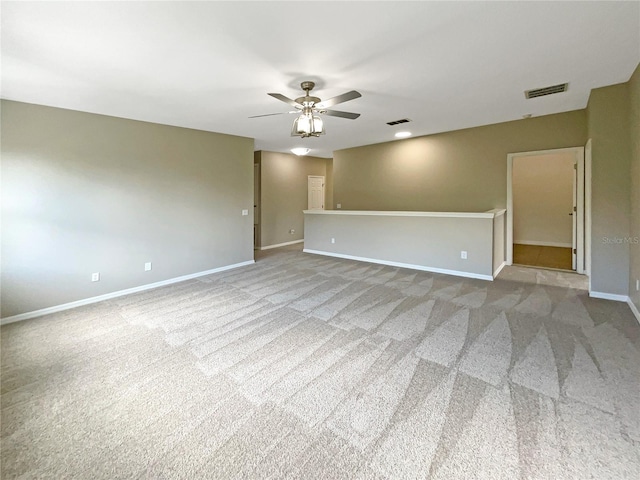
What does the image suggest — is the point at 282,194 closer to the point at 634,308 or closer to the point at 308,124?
the point at 308,124

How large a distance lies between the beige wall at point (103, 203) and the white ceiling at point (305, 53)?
1.23 ft

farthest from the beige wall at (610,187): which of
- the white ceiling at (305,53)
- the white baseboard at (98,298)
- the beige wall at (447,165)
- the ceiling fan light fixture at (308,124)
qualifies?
the white baseboard at (98,298)

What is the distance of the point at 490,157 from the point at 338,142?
10.2ft

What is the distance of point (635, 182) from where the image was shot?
309cm

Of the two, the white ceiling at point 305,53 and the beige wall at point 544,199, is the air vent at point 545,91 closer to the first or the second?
the white ceiling at point 305,53

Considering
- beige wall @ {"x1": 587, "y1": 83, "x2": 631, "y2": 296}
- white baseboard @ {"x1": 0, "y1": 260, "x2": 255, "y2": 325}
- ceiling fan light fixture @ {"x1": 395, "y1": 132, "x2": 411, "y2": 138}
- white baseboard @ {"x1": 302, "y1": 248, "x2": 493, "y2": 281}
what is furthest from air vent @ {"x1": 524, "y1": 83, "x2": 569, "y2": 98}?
white baseboard @ {"x1": 0, "y1": 260, "x2": 255, "y2": 325}

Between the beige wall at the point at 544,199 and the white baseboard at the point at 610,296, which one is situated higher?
the beige wall at the point at 544,199

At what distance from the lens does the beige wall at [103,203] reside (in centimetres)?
335

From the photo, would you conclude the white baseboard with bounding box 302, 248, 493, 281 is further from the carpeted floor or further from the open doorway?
the open doorway

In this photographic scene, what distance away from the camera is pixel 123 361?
2377 millimetres

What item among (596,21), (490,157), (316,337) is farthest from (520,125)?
(316,337)

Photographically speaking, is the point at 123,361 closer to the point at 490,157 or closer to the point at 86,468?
the point at 86,468

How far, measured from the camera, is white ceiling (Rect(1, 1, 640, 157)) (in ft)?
6.48

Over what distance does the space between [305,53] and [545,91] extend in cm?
314
